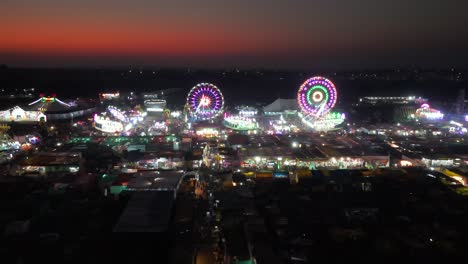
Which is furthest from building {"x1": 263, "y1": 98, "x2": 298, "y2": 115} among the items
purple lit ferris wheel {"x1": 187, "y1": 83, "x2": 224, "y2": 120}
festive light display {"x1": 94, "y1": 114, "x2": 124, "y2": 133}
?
festive light display {"x1": 94, "y1": 114, "x2": 124, "y2": 133}

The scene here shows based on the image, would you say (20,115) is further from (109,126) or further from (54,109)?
(109,126)

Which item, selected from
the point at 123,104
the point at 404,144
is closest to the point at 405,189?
the point at 404,144

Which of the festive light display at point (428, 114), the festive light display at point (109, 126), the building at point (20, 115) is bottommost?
the festive light display at point (428, 114)

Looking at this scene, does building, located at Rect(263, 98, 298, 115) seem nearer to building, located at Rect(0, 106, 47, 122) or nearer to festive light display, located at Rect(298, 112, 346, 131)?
festive light display, located at Rect(298, 112, 346, 131)

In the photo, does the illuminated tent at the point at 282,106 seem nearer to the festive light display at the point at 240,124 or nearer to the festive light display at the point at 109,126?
the festive light display at the point at 240,124

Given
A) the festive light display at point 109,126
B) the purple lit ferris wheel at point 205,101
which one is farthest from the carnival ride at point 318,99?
the festive light display at point 109,126

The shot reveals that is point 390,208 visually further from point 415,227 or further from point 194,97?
point 194,97
